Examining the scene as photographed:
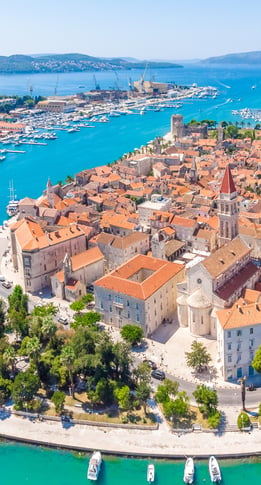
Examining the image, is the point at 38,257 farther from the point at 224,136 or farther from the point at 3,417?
the point at 224,136

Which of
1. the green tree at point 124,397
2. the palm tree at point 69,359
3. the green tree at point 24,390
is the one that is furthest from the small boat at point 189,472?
the green tree at point 24,390

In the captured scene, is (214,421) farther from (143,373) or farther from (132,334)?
(132,334)

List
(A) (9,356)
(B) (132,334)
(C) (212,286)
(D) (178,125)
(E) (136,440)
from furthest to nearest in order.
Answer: (D) (178,125) < (C) (212,286) < (B) (132,334) < (A) (9,356) < (E) (136,440)

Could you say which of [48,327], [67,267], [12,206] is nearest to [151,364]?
[48,327]

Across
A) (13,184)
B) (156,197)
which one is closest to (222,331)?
(156,197)

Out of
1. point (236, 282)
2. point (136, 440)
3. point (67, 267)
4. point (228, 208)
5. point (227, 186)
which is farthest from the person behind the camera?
point (67, 267)

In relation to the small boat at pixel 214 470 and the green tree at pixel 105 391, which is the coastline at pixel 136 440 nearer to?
the small boat at pixel 214 470
